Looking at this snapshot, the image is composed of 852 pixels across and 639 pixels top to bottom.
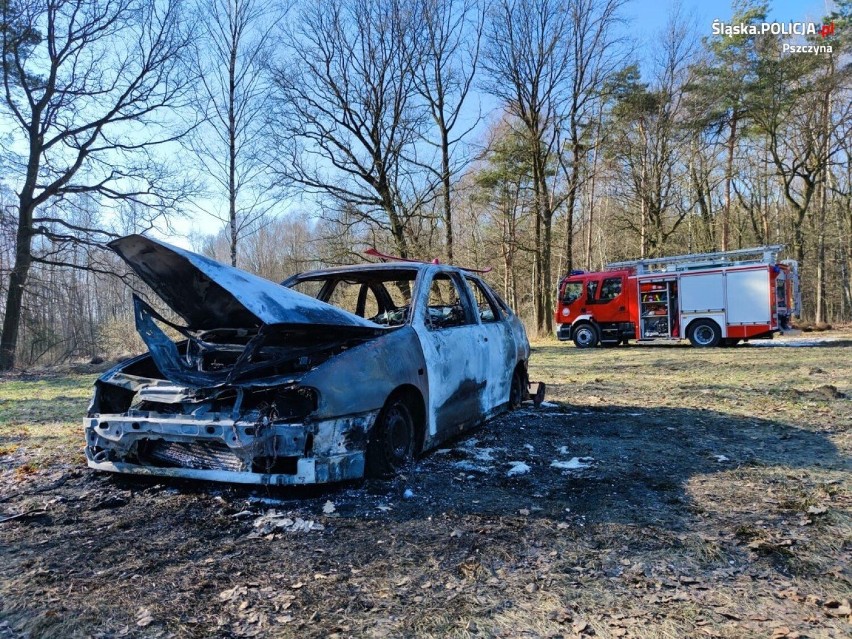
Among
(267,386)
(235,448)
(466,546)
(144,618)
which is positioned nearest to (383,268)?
(267,386)

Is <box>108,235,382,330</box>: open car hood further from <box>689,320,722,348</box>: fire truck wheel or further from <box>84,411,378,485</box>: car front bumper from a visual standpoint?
<box>689,320,722,348</box>: fire truck wheel

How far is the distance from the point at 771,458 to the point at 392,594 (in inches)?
147

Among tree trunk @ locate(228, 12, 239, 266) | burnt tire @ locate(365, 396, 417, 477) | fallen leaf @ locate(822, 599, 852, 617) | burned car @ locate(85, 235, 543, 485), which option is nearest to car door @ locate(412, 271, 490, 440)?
burned car @ locate(85, 235, 543, 485)

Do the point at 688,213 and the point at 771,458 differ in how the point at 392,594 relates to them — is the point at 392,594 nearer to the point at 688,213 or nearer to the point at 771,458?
the point at 771,458

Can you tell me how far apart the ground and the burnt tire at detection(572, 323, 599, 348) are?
47.9 ft

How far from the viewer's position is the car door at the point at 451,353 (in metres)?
4.48

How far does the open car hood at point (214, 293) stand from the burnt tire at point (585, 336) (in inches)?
662

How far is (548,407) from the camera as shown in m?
7.18

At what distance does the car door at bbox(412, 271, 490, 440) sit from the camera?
14.7 feet

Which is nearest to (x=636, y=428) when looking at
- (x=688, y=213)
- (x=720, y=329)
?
(x=720, y=329)

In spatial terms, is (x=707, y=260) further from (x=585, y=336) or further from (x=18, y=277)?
(x=18, y=277)

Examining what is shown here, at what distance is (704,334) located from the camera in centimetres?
1819

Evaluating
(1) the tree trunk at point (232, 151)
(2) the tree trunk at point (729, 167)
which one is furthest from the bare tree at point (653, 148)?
(1) the tree trunk at point (232, 151)

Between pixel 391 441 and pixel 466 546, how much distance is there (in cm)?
117
